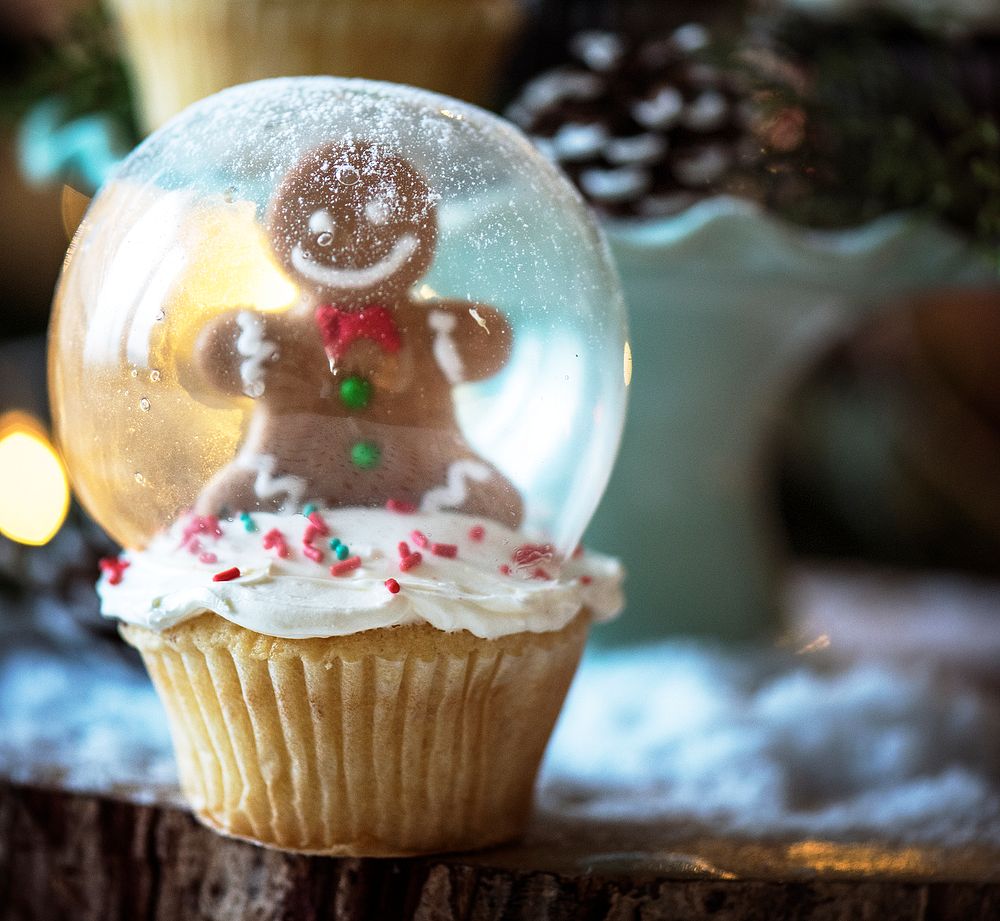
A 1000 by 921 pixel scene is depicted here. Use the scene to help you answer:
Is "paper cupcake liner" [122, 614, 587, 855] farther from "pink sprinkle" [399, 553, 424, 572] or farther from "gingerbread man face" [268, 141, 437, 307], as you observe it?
"gingerbread man face" [268, 141, 437, 307]

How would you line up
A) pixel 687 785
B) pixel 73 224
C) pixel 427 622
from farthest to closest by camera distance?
pixel 687 785 → pixel 73 224 → pixel 427 622

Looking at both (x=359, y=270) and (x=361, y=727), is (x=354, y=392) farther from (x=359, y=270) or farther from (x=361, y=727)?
(x=361, y=727)

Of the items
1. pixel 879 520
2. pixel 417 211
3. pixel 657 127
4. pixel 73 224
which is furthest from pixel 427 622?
pixel 879 520

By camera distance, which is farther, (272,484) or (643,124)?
(643,124)

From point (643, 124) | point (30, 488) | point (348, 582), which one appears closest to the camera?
point (348, 582)

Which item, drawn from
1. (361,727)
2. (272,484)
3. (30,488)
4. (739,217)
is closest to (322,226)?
(272,484)

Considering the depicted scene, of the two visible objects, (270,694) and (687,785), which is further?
(687,785)

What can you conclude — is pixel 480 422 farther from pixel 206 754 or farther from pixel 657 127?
pixel 657 127
